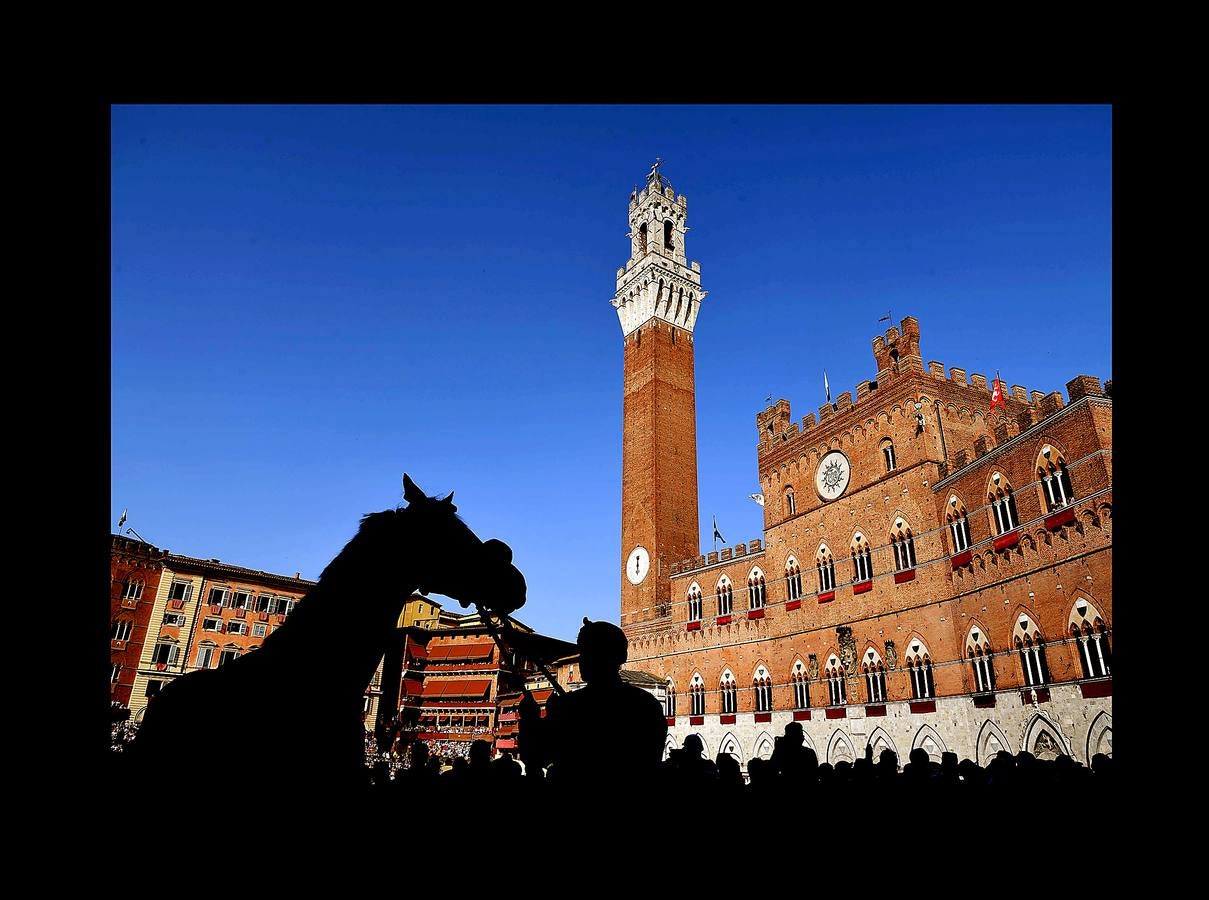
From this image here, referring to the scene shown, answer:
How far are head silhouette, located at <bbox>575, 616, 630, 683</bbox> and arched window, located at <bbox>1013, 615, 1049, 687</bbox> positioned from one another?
2039 centimetres

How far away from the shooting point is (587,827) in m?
2.20

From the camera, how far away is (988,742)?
1964 centimetres

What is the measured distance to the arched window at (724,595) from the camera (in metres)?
31.2

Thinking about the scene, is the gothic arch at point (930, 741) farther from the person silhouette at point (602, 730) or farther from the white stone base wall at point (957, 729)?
the person silhouette at point (602, 730)

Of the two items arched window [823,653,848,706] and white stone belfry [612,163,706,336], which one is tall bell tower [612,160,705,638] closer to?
white stone belfry [612,163,706,336]

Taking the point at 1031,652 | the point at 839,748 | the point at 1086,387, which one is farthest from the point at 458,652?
the point at 1086,387

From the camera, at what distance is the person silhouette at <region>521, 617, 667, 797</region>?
2340 millimetres

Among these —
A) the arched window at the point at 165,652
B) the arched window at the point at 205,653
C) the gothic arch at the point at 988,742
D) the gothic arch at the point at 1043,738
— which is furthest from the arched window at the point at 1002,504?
the arched window at the point at 165,652

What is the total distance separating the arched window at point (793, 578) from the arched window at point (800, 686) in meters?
2.74

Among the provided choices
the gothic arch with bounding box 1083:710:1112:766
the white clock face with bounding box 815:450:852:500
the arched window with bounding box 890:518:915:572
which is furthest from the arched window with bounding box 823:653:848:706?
the gothic arch with bounding box 1083:710:1112:766

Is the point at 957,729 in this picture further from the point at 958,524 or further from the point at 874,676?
the point at 958,524

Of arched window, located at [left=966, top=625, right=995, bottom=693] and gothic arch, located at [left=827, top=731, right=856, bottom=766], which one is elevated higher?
arched window, located at [left=966, top=625, right=995, bottom=693]

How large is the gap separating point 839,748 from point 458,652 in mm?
24091

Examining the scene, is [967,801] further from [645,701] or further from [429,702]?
[429,702]
